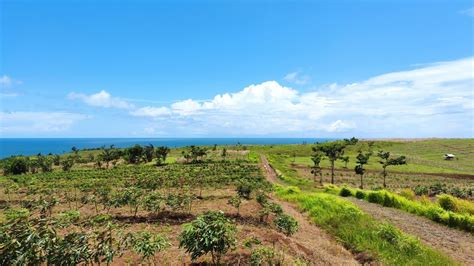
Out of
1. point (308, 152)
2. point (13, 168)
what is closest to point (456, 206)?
point (13, 168)

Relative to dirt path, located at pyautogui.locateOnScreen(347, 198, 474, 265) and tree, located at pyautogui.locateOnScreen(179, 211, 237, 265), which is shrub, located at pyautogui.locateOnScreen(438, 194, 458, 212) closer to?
dirt path, located at pyautogui.locateOnScreen(347, 198, 474, 265)

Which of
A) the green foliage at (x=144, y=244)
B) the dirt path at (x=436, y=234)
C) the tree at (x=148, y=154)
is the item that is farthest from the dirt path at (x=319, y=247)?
the tree at (x=148, y=154)

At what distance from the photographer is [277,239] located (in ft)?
45.2

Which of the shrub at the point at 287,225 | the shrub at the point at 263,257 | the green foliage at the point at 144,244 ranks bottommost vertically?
the shrub at the point at 287,225

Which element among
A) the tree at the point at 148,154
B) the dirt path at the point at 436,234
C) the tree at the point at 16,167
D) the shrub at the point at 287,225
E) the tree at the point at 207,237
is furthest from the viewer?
the tree at the point at 148,154

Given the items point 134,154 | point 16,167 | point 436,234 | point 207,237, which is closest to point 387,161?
point 436,234

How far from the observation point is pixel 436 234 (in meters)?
18.1

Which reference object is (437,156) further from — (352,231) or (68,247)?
(68,247)

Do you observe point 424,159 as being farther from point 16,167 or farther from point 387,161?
point 16,167

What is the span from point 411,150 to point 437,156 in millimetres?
18628

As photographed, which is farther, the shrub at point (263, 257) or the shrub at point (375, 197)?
the shrub at point (375, 197)

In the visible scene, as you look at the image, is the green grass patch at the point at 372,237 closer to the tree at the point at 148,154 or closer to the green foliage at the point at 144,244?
the green foliage at the point at 144,244

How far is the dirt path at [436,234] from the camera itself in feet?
49.9

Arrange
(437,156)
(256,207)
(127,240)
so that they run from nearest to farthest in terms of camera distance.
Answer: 1. (127,240)
2. (256,207)
3. (437,156)
